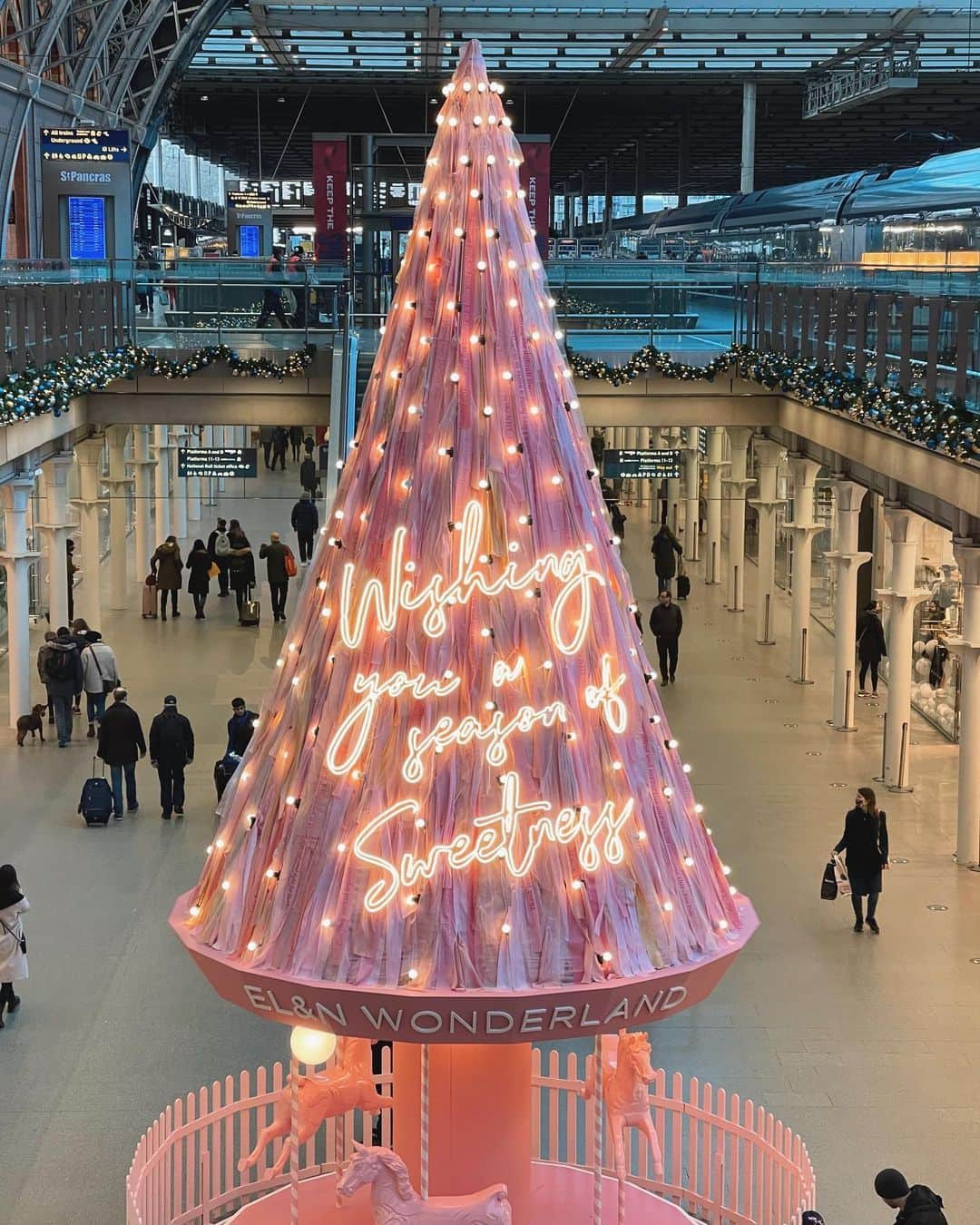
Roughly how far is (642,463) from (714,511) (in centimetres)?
770

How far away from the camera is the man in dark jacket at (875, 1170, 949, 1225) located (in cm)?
777

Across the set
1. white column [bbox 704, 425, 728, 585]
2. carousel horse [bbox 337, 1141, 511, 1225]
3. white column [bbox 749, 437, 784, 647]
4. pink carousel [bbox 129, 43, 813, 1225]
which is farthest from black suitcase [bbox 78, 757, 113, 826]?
white column [bbox 704, 425, 728, 585]

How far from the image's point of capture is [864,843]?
47.5 feet

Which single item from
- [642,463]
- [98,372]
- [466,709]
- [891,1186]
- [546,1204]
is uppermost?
[98,372]

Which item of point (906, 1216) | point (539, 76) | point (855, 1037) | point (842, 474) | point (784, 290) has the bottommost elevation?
point (855, 1037)

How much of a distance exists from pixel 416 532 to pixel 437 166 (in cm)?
148

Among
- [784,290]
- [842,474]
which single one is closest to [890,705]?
[842,474]

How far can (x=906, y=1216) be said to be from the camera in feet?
25.7

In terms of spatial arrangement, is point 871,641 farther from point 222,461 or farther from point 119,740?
point 119,740

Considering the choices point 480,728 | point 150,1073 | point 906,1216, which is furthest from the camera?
point 150,1073

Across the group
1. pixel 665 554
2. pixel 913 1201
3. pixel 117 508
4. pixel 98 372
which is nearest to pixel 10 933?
pixel 913 1201

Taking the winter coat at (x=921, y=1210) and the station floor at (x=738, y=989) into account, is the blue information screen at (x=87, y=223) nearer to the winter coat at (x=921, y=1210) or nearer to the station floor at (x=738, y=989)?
the station floor at (x=738, y=989)

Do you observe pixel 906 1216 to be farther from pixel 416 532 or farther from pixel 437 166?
pixel 437 166

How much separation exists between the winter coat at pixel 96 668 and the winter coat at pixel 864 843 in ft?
30.4
